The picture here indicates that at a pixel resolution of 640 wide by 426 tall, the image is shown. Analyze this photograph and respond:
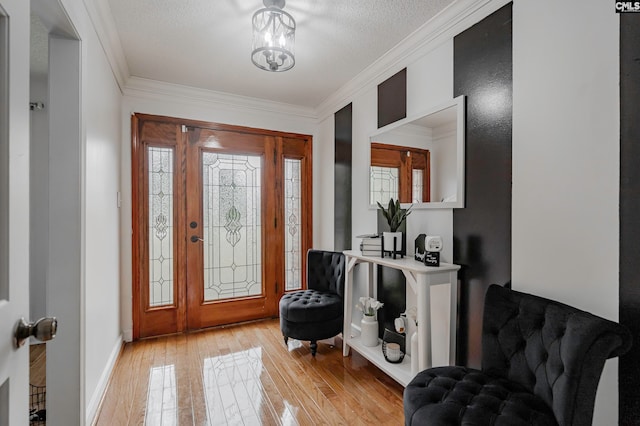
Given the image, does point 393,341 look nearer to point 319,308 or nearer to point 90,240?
point 319,308

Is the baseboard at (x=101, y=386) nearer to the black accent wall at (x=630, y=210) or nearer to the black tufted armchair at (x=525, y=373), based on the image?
the black tufted armchair at (x=525, y=373)

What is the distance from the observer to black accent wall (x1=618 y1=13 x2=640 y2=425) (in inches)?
48.8

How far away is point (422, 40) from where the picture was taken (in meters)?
2.25

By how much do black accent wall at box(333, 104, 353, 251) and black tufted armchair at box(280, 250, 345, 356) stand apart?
1.04 feet

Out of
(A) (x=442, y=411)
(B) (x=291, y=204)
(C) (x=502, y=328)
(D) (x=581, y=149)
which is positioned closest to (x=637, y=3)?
(D) (x=581, y=149)

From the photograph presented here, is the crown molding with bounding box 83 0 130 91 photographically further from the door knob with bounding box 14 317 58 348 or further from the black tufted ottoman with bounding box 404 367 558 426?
the black tufted ottoman with bounding box 404 367 558 426

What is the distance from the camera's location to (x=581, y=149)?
141cm

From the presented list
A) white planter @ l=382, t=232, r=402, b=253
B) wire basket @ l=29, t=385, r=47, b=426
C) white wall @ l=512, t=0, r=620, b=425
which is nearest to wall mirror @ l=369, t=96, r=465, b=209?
white planter @ l=382, t=232, r=402, b=253

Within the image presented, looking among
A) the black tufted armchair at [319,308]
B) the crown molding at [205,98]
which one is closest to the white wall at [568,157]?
the black tufted armchair at [319,308]

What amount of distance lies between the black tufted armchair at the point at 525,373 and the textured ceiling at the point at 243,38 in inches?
72.6

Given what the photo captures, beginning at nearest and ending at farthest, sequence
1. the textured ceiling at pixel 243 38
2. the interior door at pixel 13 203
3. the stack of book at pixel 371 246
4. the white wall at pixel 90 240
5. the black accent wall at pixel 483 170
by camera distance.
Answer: the interior door at pixel 13 203
the white wall at pixel 90 240
the black accent wall at pixel 483 170
the textured ceiling at pixel 243 38
the stack of book at pixel 371 246

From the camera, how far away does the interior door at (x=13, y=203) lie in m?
0.70

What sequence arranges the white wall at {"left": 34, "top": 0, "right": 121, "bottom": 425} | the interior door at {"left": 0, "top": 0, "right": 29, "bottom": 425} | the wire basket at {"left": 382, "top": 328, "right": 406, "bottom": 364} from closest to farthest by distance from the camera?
the interior door at {"left": 0, "top": 0, "right": 29, "bottom": 425} → the white wall at {"left": 34, "top": 0, "right": 121, "bottom": 425} → the wire basket at {"left": 382, "top": 328, "right": 406, "bottom": 364}

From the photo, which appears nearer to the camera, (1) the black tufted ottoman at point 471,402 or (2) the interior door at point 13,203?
(2) the interior door at point 13,203
